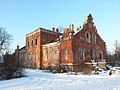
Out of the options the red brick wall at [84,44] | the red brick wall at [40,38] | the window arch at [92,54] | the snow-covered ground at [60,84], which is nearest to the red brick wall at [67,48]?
the red brick wall at [84,44]

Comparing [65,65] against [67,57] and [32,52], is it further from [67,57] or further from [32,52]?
[32,52]

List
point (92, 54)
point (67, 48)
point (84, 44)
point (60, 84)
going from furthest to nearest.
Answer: point (92, 54) < point (84, 44) < point (67, 48) < point (60, 84)

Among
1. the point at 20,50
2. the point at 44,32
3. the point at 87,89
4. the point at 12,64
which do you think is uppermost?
the point at 44,32

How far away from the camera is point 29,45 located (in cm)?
4319

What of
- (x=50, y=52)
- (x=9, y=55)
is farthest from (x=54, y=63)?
(x=9, y=55)

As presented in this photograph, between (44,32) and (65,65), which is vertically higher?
(44,32)

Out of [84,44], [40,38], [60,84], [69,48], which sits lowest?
[60,84]

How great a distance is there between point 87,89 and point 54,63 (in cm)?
2292

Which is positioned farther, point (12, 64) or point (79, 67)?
point (79, 67)

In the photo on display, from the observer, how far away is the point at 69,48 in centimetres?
3000

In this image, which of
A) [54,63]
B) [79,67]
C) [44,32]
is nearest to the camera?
[79,67]

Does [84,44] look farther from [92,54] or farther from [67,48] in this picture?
[67,48]

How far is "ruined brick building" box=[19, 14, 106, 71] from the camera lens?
30.0 m

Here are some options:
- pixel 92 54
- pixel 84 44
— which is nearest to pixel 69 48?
pixel 84 44
